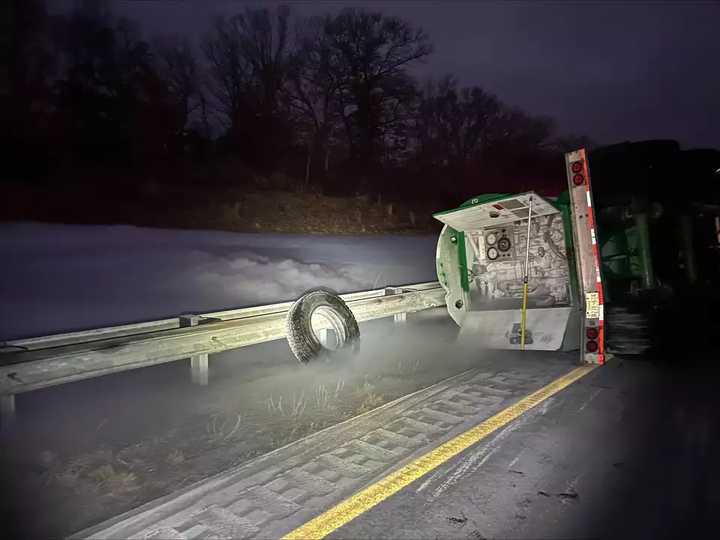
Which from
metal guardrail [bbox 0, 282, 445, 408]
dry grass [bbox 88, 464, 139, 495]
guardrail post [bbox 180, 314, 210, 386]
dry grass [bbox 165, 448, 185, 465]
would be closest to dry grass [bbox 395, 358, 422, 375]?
metal guardrail [bbox 0, 282, 445, 408]

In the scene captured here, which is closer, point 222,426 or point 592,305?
point 222,426

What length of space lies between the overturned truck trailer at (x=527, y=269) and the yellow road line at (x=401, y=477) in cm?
173

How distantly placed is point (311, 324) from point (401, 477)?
3296 millimetres

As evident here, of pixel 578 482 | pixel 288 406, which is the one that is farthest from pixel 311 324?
pixel 578 482

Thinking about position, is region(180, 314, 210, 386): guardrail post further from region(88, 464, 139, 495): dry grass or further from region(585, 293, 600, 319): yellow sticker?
region(585, 293, 600, 319): yellow sticker

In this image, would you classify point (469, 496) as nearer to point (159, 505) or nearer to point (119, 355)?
point (159, 505)

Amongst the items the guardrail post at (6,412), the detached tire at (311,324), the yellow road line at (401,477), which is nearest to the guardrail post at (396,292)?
the detached tire at (311,324)

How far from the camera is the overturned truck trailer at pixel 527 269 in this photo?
533 cm

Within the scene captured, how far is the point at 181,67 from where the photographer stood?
83.5 feet

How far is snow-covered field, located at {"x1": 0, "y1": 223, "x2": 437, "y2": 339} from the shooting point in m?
8.27

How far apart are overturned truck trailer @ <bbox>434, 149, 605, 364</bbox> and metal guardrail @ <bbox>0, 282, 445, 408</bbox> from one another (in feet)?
5.57

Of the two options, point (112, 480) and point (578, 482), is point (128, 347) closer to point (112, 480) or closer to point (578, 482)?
point (112, 480)

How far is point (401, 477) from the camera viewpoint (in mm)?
2893

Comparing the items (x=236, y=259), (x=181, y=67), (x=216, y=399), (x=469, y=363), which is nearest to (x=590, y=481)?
(x=469, y=363)
